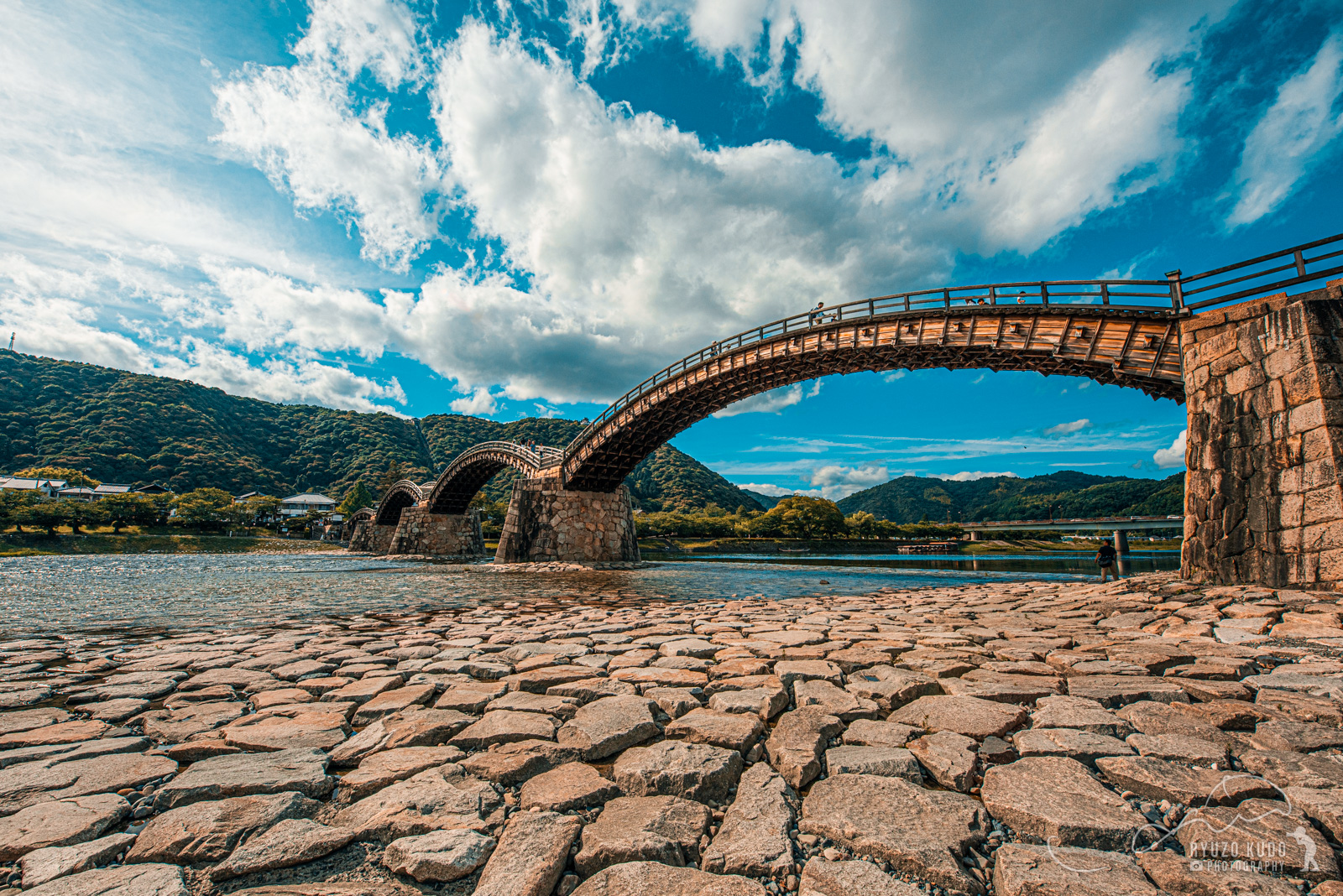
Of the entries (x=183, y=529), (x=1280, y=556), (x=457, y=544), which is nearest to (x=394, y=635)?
(x=1280, y=556)

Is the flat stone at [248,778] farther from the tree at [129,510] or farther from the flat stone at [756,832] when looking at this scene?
the tree at [129,510]

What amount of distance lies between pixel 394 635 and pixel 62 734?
357 centimetres

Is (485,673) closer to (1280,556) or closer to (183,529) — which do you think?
(1280,556)

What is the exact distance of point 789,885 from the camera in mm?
1671

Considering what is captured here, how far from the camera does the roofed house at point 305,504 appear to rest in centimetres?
9662

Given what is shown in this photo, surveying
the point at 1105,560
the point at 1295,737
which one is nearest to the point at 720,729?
the point at 1295,737

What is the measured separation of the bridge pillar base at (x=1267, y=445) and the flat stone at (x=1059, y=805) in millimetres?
9073

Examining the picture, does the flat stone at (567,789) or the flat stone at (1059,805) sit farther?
the flat stone at (567,789)

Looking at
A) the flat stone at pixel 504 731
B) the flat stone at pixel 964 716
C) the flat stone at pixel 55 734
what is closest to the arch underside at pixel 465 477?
the flat stone at pixel 55 734

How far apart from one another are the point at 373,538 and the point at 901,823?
6355 centimetres

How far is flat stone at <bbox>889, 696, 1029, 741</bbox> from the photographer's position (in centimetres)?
284

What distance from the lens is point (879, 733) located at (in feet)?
9.51

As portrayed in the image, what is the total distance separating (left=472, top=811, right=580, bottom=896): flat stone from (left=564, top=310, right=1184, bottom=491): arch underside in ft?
48.9

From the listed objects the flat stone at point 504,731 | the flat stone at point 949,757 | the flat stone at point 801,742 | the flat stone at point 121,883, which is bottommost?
the flat stone at point 504,731
